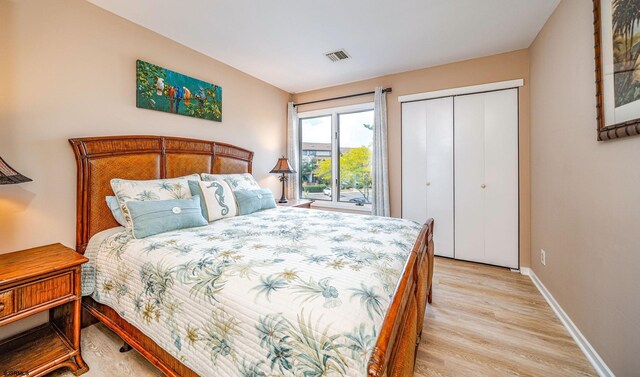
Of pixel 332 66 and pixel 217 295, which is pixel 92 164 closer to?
pixel 217 295

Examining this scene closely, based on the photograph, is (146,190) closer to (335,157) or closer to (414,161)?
(335,157)

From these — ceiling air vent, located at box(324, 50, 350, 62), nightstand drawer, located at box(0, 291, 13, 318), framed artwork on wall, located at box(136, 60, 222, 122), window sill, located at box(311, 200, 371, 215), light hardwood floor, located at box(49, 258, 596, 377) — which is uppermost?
ceiling air vent, located at box(324, 50, 350, 62)

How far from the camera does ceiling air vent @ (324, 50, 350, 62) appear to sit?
9.90 feet

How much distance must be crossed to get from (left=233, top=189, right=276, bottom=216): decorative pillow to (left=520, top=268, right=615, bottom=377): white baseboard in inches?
107

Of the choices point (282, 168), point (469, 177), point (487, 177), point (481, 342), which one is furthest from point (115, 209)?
point (487, 177)

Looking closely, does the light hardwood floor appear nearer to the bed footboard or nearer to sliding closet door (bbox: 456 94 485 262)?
the bed footboard

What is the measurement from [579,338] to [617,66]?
5.65ft

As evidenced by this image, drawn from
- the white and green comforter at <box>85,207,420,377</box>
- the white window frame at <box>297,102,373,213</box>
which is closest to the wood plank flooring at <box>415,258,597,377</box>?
the white and green comforter at <box>85,207,420,377</box>

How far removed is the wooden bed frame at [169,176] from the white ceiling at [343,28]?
1081mm

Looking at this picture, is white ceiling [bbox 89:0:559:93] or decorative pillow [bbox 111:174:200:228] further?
white ceiling [bbox 89:0:559:93]

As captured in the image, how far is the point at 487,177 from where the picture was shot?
3.19m

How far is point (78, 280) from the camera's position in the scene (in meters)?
1.59

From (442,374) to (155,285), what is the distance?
171 cm

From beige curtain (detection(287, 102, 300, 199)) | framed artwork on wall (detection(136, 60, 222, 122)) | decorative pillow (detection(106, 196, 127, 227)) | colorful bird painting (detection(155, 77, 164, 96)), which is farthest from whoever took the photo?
beige curtain (detection(287, 102, 300, 199))
